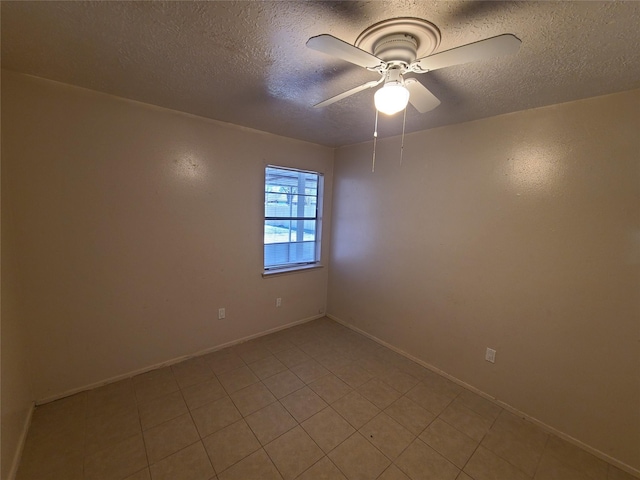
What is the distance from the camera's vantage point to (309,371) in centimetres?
250

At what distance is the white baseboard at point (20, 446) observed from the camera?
56.7 inches

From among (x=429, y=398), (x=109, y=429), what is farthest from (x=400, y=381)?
(x=109, y=429)

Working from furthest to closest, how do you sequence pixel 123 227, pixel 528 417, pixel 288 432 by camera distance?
pixel 123 227
pixel 528 417
pixel 288 432

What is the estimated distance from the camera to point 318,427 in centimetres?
187

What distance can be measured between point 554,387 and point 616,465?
48 cm

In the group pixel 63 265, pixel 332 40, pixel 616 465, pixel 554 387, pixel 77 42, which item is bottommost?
pixel 616 465

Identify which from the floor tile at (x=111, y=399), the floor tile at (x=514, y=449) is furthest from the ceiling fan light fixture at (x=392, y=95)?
the floor tile at (x=111, y=399)

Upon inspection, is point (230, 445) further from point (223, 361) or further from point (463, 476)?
point (463, 476)

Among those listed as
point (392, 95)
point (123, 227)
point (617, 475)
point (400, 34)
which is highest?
point (400, 34)

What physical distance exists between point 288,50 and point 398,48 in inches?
21.6

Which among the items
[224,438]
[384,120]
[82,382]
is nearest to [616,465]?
[224,438]

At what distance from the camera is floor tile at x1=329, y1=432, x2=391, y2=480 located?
155cm

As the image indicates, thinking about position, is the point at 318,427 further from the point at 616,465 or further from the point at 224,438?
the point at 616,465

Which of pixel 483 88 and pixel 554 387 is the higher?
pixel 483 88
